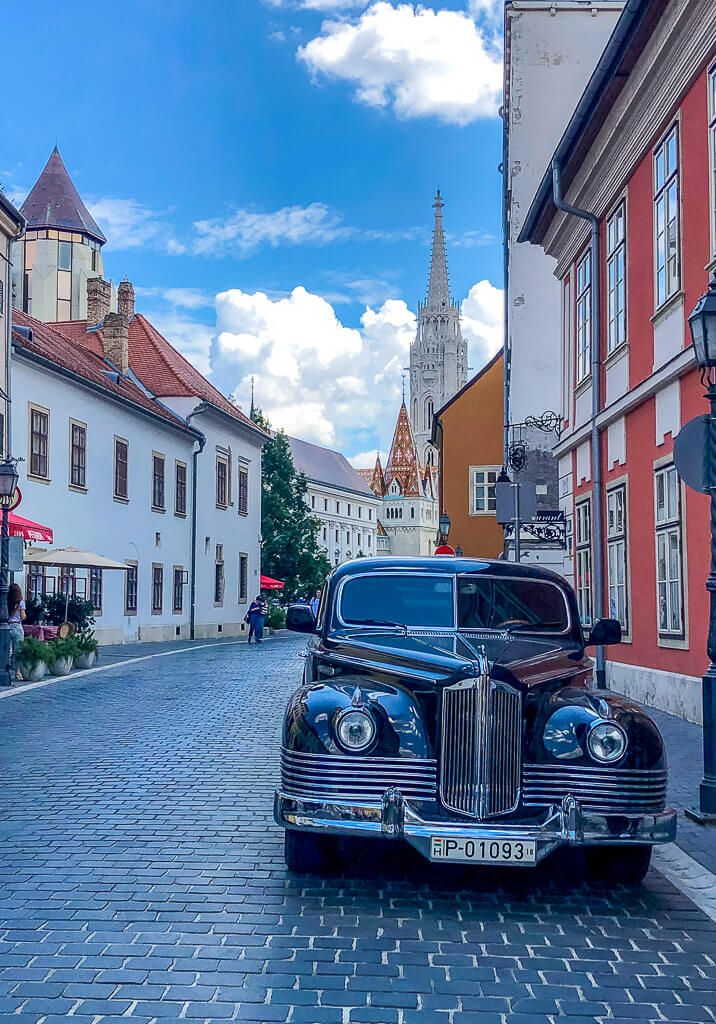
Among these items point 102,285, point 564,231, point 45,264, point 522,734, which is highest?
point 45,264

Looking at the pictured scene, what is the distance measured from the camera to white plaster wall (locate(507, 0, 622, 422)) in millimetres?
27375

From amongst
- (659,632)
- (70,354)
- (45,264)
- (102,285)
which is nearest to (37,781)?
(659,632)

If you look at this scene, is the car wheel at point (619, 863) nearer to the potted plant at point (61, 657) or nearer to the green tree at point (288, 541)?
the potted plant at point (61, 657)

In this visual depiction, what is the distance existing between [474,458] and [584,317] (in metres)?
22.2

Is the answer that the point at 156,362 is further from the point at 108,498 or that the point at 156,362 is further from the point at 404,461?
the point at 404,461

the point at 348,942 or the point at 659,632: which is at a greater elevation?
the point at 659,632

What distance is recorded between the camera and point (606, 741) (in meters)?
5.56

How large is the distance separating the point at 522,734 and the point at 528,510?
32.0ft

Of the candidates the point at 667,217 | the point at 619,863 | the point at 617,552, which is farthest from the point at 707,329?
the point at 617,552

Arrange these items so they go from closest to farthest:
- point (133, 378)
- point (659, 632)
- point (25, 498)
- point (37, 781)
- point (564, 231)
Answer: point (37, 781) → point (659, 632) → point (564, 231) → point (25, 498) → point (133, 378)

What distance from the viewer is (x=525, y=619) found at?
285 inches

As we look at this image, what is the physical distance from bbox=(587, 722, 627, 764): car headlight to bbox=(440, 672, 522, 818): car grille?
41 cm

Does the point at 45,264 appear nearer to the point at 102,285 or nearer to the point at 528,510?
the point at 102,285

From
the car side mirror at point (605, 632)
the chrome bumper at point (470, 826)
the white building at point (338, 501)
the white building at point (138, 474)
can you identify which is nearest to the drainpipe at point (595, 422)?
the car side mirror at point (605, 632)
